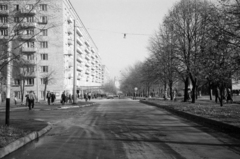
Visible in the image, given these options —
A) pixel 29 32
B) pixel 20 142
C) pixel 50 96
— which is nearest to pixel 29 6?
pixel 29 32

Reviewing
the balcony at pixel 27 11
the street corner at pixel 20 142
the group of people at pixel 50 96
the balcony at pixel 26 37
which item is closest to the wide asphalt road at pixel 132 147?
the street corner at pixel 20 142

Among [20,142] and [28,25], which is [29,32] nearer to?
[28,25]

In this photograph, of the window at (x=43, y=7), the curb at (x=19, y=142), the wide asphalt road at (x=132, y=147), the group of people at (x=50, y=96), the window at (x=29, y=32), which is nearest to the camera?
the wide asphalt road at (x=132, y=147)

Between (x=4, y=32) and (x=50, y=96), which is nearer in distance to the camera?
(x=4, y=32)

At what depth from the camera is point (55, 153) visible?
6.75 metres

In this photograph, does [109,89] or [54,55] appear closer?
[54,55]

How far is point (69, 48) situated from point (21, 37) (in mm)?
59859

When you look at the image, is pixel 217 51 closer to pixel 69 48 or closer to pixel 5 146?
pixel 5 146

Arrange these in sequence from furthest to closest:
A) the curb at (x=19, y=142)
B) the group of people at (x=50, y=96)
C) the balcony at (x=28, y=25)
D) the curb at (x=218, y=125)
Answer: the group of people at (x=50, y=96) → the curb at (x=218, y=125) → the balcony at (x=28, y=25) → the curb at (x=19, y=142)

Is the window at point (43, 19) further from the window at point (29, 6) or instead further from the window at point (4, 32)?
the window at point (4, 32)

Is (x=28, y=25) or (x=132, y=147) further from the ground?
(x=28, y=25)

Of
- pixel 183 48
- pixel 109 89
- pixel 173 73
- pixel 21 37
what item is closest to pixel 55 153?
pixel 21 37

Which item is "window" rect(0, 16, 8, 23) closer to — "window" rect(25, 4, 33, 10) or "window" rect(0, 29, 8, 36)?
"window" rect(0, 29, 8, 36)

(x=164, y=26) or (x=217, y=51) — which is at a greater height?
(x=164, y=26)
